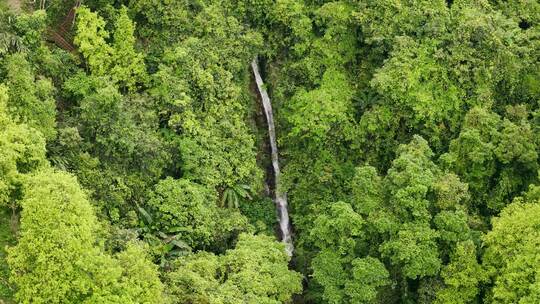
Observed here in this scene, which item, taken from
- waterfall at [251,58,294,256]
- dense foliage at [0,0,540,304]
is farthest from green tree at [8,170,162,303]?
waterfall at [251,58,294,256]

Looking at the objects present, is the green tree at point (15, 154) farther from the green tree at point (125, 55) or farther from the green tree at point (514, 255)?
the green tree at point (514, 255)

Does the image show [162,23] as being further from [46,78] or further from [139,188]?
[139,188]

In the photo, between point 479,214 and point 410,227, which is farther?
point 479,214

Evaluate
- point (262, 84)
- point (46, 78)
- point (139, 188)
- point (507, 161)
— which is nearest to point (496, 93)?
point (507, 161)

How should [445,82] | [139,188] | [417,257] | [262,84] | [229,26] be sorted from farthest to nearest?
[262,84] < [229,26] < [445,82] < [139,188] < [417,257]

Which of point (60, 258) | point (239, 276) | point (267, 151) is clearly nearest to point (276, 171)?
point (267, 151)

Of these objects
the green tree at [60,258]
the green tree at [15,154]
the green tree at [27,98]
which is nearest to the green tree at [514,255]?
the green tree at [60,258]

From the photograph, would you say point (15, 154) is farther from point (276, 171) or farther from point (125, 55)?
point (276, 171)
